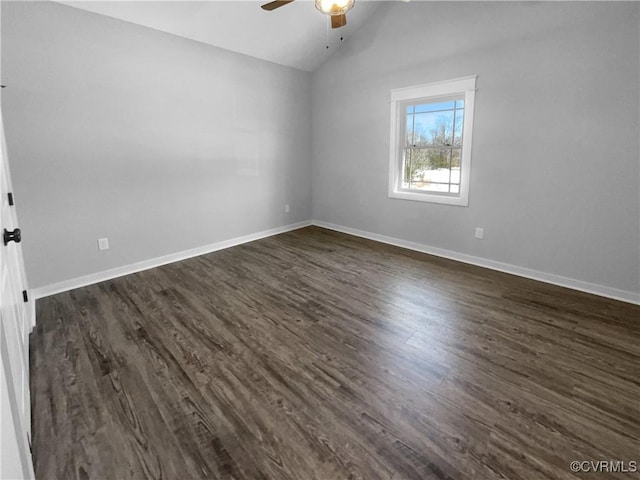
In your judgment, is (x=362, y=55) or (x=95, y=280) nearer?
(x=95, y=280)

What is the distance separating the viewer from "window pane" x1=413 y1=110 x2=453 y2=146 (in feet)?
12.9

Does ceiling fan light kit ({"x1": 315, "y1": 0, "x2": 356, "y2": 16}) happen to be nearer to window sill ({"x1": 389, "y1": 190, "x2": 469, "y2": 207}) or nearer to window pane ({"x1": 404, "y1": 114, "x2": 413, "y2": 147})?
window pane ({"x1": 404, "y1": 114, "x2": 413, "y2": 147})

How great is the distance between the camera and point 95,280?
336cm

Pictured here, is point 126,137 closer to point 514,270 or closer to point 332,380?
point 332,380

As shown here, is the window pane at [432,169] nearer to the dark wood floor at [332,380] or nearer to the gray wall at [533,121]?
the gray wall at [533,121]

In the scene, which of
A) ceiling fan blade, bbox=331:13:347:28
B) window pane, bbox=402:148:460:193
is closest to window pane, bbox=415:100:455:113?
window pane, bbox=402:148:460:193

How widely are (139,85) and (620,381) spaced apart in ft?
15.4

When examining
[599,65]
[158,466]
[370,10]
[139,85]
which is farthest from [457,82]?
[158,466]

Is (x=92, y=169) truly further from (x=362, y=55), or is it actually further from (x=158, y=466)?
(x=362, y=55)

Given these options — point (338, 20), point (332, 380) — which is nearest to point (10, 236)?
point (332, 380)

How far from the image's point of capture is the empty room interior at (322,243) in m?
1.55

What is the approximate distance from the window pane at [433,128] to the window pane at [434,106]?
5cm

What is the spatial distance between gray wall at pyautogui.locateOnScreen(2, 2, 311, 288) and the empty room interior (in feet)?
0.07

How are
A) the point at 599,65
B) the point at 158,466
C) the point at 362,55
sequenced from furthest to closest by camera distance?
the point at 362,55 → the point at 599,65 → the point at 158,466
